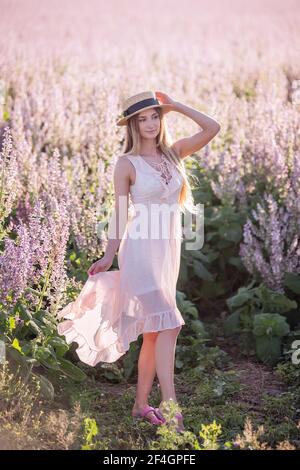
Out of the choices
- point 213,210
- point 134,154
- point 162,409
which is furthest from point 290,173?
point 162,409

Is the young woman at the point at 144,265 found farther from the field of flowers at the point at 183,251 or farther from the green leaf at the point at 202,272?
the green leaf at the point at 202,272

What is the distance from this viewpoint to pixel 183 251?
5773 millimetres

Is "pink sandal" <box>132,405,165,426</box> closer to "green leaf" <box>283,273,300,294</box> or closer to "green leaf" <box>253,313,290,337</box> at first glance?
"green leaf" <box>253,313,290,337</box>

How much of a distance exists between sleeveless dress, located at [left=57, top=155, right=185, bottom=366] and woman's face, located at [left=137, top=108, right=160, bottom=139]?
0.14 metres

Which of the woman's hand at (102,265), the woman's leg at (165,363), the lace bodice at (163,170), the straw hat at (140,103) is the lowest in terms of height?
the woman's leg at (165,363)

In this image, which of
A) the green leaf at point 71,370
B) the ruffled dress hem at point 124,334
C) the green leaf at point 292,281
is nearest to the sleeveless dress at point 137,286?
the ruffled dress hem at point 124,334

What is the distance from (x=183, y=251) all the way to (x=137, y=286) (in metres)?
1.74

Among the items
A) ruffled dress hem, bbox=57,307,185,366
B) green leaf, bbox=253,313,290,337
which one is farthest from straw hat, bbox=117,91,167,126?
green leaf, bbox=253,313,290,337

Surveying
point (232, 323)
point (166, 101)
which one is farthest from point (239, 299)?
point (166, 101)

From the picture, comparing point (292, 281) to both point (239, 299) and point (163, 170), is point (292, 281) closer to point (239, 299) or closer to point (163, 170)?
point (239, 299)

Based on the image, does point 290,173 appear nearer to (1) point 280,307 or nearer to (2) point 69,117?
(1) point 280,307

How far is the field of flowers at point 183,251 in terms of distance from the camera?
4164 millimetres

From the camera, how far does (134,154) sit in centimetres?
422

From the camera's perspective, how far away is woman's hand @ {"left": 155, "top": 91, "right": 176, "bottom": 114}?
14.0 feet
